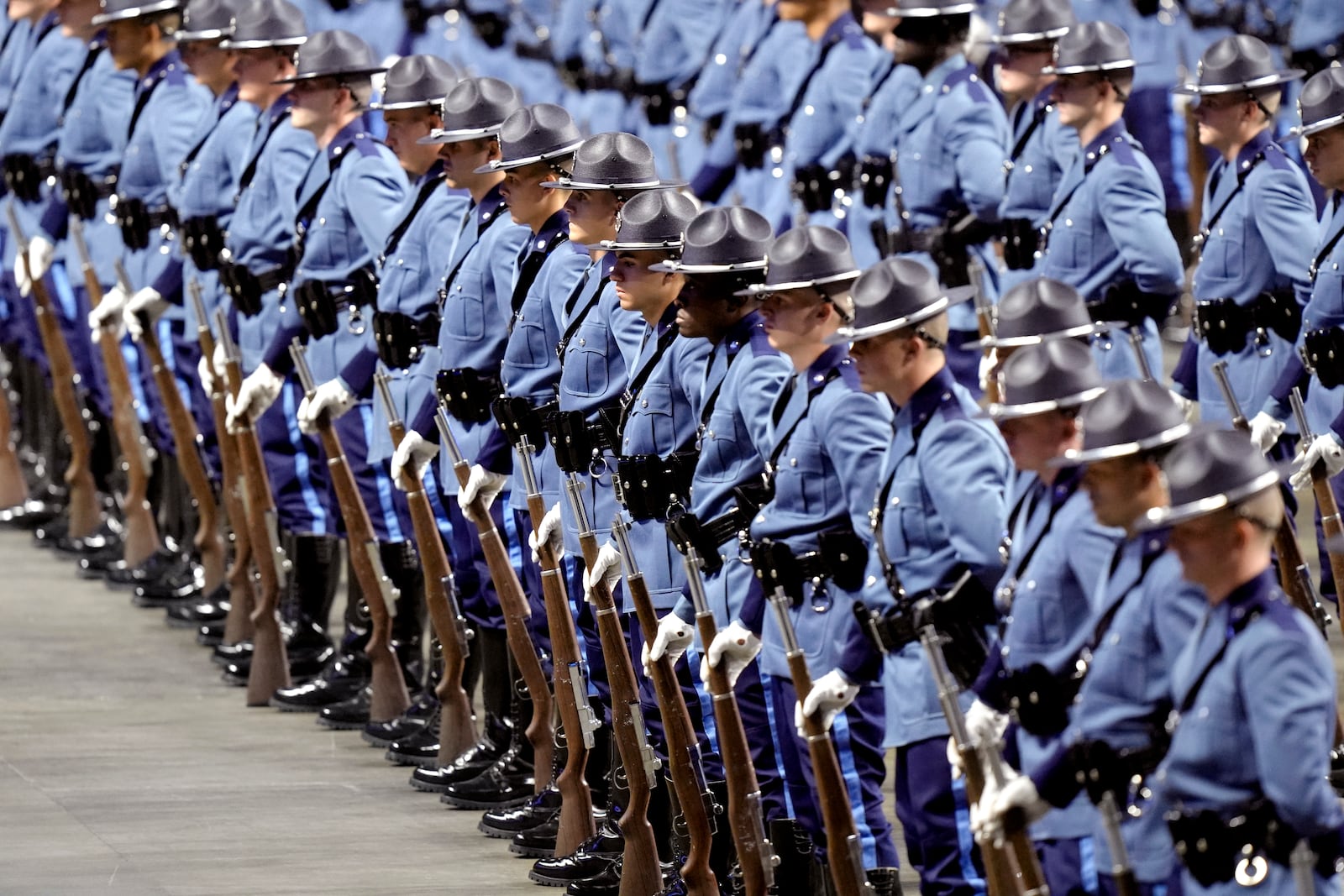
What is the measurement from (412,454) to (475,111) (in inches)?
43.3

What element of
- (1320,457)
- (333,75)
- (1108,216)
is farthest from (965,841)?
(333,75)

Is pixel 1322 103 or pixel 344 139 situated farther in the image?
pixel 344 139

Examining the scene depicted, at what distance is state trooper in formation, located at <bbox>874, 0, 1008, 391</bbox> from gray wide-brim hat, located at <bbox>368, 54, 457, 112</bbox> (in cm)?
242

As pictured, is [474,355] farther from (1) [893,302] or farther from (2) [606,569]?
(1) [893,302]

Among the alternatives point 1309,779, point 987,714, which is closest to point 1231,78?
point 987,714

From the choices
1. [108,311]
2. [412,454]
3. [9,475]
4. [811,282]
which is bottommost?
[9,475]

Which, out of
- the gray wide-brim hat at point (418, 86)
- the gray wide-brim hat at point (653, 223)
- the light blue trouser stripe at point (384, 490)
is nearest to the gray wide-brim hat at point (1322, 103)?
the gray wide-brim hat at point (653, 223)

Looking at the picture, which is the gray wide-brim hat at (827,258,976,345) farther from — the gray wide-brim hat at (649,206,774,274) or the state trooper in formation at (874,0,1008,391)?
the state trooper in formation at (874,0,1008,391)

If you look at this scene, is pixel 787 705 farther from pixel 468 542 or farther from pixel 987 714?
pixel 468 542

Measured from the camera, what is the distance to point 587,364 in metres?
7.61

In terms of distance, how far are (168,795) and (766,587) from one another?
9.84 ft

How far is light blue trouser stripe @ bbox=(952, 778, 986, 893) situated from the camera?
606cm

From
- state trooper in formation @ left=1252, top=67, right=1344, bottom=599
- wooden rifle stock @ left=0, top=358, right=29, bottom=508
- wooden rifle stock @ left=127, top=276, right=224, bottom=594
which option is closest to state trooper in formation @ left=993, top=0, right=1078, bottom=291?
state trooper in formation @ left=1252, top=67, right=1344, bottom=599

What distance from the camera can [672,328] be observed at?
23.4 feet
